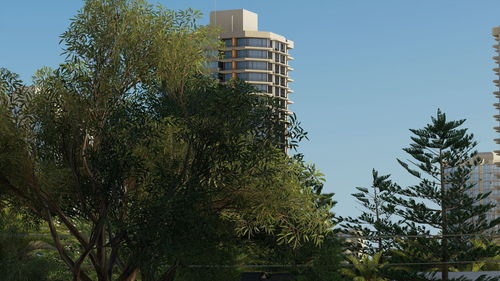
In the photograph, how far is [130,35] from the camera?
36.4 feet

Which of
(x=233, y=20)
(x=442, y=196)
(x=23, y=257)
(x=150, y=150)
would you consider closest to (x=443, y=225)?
(x=442, y=196)

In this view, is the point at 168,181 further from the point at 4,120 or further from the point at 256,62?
the point at 256,62

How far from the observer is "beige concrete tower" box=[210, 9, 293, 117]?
2785 inches

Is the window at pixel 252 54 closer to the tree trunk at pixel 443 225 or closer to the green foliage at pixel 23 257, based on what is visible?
the tree trunk at pixel 443 225

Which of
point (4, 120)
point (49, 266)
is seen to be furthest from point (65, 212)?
point (49, 266)

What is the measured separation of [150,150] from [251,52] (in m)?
62.0

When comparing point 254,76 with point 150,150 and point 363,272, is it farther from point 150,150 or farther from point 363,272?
point 150,150

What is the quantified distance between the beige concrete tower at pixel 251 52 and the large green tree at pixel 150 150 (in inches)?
2318

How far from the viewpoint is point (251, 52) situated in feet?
236

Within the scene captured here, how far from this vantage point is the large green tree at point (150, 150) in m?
9.96

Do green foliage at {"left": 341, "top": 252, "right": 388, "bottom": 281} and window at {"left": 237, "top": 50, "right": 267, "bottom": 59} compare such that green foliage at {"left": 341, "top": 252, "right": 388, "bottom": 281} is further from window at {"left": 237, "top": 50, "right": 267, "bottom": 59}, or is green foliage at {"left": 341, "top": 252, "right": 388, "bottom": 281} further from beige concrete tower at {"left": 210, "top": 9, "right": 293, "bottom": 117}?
window at {"left": 237, "top": 50, "right": 267, "bottom": 59}

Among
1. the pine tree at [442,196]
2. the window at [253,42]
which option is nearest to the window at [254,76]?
the window at [253,42]

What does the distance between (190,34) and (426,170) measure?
41.5ft

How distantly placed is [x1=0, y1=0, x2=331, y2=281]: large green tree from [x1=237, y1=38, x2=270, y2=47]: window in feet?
196
